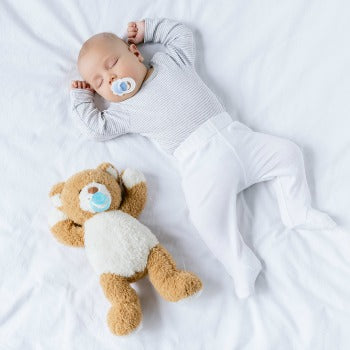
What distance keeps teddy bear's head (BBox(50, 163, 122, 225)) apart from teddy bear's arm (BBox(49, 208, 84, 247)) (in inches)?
0.6

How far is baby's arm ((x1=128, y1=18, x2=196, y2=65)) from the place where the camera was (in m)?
1.37

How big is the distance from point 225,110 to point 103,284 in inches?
21.8

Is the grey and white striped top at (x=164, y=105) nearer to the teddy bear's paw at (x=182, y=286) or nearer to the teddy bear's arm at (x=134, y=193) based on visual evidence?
the teddy bear's arm at (x=134, y=193)

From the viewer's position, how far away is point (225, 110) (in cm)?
138

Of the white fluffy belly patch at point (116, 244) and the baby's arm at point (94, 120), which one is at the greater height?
the baby's arm at point (94, 120)

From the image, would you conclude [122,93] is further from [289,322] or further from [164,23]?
[289,322]

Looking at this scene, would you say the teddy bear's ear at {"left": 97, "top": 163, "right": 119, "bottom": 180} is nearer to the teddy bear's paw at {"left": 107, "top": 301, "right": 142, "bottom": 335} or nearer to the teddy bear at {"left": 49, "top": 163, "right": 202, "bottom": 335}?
the teddy bear at {"left": 49, "top": 163, "right": 202, "bottom": 335}

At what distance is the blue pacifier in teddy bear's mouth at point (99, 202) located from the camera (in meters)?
1.20

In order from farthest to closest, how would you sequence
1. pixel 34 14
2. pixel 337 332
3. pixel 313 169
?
pixel 34 14, pixel 313 169, pixel 337 332

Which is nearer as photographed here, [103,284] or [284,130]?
[103,284]

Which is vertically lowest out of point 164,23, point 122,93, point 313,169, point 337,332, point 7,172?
point 337,332

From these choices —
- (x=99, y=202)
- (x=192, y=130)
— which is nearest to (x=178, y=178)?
(x=192, y=130)

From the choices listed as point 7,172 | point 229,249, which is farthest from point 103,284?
point 7,172

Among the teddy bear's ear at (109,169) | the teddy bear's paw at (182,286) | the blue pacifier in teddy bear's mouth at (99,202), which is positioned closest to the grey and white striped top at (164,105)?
the teddy bear's ear at (109,169)
